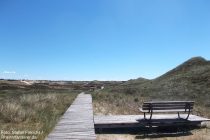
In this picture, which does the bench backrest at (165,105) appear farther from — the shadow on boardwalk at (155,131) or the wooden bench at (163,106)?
the shadow on boardwalk at (155,131)

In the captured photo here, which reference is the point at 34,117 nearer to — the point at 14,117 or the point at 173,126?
the point at 14,117

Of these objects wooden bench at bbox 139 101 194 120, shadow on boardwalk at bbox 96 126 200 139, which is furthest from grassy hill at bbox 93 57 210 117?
wooden bench at bbox 139 101 194 120

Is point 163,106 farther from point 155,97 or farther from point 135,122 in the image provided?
→ point 155,97

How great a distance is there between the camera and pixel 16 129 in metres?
10.9

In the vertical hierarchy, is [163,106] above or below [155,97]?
above

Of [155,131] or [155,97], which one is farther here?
[155,97]

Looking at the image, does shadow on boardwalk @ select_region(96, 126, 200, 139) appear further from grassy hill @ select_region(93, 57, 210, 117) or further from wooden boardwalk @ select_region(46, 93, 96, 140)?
grassy hill @ select_region(93, 57, 210, 117)

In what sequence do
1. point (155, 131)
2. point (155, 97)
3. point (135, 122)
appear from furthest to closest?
point (155, 97), point (155, 131), point (135, 122)

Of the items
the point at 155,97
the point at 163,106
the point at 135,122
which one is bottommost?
the point at 135,122

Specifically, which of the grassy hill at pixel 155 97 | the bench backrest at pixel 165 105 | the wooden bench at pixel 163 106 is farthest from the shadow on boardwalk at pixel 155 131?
the grassy hill at pixel 155 97

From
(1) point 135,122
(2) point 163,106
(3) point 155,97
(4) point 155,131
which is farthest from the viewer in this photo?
(3) point 155,97

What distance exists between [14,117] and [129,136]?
5332 millimetres

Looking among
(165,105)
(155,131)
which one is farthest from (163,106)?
(155,131)

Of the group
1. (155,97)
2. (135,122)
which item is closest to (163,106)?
(135,122)
